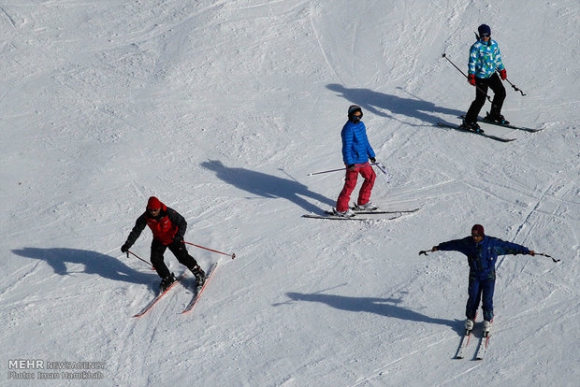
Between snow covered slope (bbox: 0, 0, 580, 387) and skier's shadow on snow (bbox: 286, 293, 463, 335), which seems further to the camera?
skier's shadow on snow (bbox: 286, 293, 463, 335)

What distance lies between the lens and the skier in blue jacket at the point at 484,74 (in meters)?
14.3

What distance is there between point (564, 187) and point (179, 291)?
556 centimetres

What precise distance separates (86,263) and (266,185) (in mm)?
2959

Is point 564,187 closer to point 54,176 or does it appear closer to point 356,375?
point 356,375

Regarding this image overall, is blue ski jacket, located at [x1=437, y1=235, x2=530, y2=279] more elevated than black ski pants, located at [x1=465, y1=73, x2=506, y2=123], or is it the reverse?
black ski pants, located at [x1=465, y1=73, x2=506, y2=123]

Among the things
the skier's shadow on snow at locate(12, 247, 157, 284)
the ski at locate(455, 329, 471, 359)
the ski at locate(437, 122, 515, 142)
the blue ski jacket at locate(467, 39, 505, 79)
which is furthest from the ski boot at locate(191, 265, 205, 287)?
the blue ski jacket at locate(467, 39, 505, 79)

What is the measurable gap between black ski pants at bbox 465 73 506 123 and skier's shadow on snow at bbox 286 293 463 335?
13.9ft

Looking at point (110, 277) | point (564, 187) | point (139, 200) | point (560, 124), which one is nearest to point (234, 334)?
point (110, 277)

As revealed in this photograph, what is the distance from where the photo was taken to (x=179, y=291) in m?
12.2

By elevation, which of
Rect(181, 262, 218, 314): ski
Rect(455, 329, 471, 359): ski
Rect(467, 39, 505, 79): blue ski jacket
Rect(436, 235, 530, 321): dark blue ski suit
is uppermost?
Rect(467, 39, 505, 79): blue ski jacket

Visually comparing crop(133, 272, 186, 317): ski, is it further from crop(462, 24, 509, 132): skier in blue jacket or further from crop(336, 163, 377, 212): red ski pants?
crop(462, 24, 509, 132): skier in blue jacket

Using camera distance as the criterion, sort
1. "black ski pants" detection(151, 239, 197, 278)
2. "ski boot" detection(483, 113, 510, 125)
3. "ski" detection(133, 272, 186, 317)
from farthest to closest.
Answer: "ski boot" detection(483, 113, 510, 125) < "ski" detection(133, 272, 186, 317) < "black ski pants" detection(151, 239, 197, 278)

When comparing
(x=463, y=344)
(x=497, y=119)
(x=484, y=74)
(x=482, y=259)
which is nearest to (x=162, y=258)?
(x=463, y=344)

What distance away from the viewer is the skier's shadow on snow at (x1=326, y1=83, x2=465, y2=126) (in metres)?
15.4
